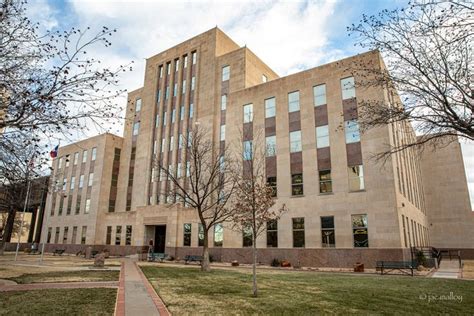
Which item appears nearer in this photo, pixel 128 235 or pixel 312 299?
pixel 312 299

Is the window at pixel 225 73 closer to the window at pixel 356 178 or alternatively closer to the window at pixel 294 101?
the window at pixel 294 101

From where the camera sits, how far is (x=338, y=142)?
100 feet

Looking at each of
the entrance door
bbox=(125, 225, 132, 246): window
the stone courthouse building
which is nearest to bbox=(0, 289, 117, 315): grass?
the stone courthouse building

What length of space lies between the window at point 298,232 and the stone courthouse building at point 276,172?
0.09 meters

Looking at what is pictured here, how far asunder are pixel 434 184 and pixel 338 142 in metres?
30.1

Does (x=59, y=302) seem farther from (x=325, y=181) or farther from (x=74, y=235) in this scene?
(x=74, y=235)

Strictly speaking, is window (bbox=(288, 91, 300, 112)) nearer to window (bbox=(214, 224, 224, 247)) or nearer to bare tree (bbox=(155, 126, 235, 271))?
bare tree (bbox=(155, 126, 235, 271))

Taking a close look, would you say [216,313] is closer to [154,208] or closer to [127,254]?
[154,208]

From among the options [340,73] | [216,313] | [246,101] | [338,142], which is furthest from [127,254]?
[216,313]

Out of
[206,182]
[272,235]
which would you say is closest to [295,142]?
[272,235]

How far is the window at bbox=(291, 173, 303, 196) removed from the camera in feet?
105

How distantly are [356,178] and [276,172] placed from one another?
25.9 feet

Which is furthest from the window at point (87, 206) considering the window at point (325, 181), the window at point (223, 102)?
the window at point (325, 181)

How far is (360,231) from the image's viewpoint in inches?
1091
